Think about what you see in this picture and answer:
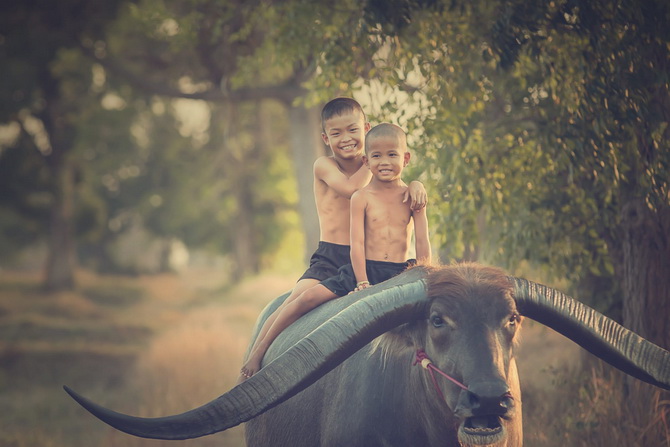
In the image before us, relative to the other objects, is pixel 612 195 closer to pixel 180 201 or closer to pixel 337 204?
pixel 337 204

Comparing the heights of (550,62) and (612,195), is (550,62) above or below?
above

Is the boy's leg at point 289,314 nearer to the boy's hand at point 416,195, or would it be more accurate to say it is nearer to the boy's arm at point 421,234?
the boy's arm at point 421,234

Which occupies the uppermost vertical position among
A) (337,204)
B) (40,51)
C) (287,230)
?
(40,51)

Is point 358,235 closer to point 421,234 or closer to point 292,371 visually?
point 421,234

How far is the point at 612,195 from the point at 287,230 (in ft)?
95.0

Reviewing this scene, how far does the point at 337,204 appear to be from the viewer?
A: 446cm

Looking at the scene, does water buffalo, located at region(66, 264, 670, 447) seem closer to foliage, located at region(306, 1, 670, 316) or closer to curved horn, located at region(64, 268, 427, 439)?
curved horn, located at region(64, 268, 427, 439)

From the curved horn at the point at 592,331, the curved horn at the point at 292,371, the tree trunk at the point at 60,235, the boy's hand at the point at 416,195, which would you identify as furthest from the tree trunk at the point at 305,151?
the tree trunk at the point at 60,235

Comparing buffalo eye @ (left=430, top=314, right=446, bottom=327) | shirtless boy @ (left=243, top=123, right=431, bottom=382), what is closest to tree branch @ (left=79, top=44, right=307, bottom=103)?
shirtless boy @ (left=243, top=123, right=431, bottom=382)

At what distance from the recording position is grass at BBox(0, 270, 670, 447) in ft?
20.1

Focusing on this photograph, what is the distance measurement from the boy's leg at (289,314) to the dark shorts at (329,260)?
177 mm

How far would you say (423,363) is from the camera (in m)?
3.30

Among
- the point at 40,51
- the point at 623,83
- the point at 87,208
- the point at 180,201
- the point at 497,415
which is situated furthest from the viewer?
the point at 180,201

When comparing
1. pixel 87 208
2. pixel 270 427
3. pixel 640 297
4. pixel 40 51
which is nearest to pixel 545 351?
pixel 640 297
